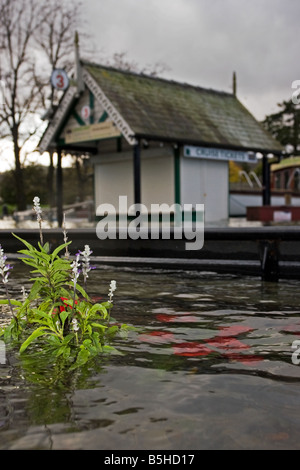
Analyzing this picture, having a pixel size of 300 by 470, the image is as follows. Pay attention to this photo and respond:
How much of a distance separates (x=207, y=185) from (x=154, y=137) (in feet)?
15.0

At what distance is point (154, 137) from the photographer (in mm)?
17328

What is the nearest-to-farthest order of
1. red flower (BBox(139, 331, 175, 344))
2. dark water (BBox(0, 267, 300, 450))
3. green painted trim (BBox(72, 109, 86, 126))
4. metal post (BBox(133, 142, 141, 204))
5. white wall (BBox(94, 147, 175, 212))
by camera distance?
dark water (BBox(0, 267, 300, 450)), red flower (BBox(139, 331, 175, 344)), metal post (BBox(133, 142, 141, 204)), green painted trim (BBox(72, 109, 86, 126)), white wall (BBox(94, 147, 175, 212))

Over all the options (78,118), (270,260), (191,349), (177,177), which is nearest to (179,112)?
(177,177)

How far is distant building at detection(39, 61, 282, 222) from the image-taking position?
18.0m

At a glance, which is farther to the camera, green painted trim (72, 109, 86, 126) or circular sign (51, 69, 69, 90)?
green painted trim (72, 109, 86, 126)

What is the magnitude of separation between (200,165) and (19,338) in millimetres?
17437

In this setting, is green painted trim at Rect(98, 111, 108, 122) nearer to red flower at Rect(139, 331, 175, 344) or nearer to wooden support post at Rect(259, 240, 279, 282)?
wooden support post at Rect(259, 240, 279, 282)

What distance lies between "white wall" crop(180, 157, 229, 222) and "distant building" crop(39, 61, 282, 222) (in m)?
0.04

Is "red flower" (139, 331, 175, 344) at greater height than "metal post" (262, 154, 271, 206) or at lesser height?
lesser

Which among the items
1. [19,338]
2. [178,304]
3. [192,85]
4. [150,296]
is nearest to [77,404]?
[19,338]

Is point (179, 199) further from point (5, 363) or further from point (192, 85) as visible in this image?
point (5, 363)

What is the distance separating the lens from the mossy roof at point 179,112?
17953 millimetres

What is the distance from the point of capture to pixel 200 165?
20.7 metres

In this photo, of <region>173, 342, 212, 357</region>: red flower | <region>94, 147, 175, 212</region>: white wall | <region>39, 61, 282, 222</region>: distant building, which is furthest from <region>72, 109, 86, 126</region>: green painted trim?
<region>173, 342, 212, 357</region>: red flower
